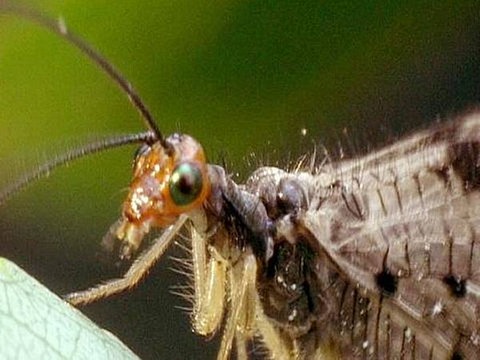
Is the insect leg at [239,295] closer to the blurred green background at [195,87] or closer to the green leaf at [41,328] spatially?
the blurred green background at [195,87]

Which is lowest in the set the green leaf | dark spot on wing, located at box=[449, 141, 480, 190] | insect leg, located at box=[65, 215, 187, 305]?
the green leaf

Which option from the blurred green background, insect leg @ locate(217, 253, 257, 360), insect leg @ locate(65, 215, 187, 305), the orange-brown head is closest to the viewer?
the orange-brown head

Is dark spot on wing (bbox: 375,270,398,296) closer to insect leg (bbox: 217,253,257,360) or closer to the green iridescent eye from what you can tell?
insect leg (bbox: 217,253,257,360)

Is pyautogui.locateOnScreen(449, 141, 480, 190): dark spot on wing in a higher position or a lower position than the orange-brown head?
higher

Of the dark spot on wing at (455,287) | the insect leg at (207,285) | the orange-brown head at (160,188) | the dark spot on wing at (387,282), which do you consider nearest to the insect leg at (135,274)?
the insect leg at (207,285)

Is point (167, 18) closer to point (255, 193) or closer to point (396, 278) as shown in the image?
point (255, 193)

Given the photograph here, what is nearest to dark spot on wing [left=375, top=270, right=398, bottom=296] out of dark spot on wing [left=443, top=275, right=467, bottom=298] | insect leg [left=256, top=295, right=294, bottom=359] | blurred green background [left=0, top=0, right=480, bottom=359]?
dark spot on wing [left=443, top=275, right=467, bottom=298]

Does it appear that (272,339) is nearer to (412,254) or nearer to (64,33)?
(412,254)

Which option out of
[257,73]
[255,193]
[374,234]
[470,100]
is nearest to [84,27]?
[257,73]
